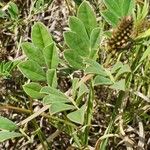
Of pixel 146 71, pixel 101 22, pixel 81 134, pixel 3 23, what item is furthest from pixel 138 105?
pixel 3 23

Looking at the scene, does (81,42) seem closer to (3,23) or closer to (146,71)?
(146,71)

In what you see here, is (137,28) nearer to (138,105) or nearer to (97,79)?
(97,79)

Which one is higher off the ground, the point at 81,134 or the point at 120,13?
the point at 120,13

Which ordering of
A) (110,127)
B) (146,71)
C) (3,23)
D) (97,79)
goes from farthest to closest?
1. (3,23)
2. (146,71)
3. (110,127)
4. (97,79)

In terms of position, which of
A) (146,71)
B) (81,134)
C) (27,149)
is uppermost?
(146,71)

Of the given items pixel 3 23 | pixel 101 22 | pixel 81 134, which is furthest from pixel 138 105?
pixel 3 23

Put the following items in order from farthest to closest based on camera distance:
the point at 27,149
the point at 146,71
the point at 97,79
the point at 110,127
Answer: the point at 27,149
the point at 146,71
the point at 110,127
the point at 97,79

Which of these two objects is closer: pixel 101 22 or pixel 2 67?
pixel 2 67

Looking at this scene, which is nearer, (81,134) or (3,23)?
(81,134)

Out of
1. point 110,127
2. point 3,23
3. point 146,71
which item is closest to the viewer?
point 110,127
